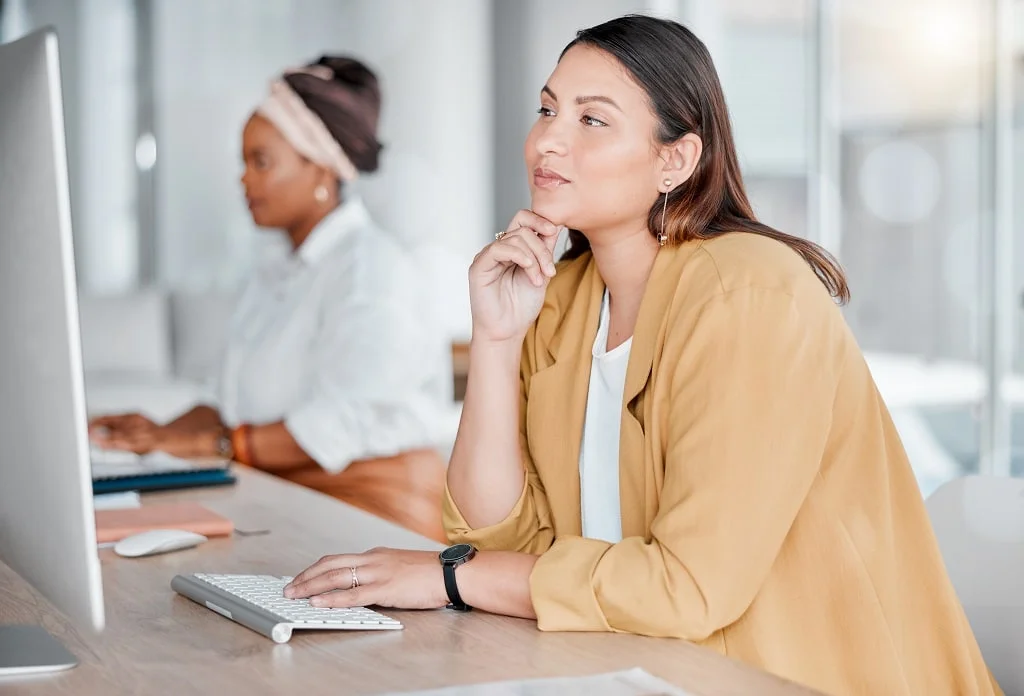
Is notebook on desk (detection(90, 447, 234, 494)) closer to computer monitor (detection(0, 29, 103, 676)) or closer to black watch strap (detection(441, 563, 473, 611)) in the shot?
black watch strap (detection(441, 563, 473, 611))

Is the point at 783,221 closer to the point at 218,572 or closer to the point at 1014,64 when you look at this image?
the point at 1014,64

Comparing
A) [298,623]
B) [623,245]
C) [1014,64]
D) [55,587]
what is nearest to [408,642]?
[298,623]

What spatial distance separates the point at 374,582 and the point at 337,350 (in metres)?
1.76

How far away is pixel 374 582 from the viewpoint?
1.33 meters

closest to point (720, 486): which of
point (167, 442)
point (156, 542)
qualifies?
point (156, 542)

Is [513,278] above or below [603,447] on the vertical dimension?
above

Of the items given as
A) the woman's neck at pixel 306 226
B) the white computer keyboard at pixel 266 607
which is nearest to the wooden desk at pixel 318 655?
the white computer keyboard at pixel 266 607

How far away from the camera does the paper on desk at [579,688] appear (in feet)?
3.41

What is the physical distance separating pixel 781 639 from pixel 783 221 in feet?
13.7

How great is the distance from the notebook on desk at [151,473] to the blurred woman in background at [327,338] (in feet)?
1.05

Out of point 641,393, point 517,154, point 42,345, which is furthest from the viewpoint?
point 517,154

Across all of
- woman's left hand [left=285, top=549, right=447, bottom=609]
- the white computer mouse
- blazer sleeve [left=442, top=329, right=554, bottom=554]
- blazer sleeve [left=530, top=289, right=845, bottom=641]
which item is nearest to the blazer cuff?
blazer sleeve [left=530, top=289, right=845, bottom=641]

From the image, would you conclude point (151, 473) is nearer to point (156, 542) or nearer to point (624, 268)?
point (156, 542)

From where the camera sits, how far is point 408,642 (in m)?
1.21
